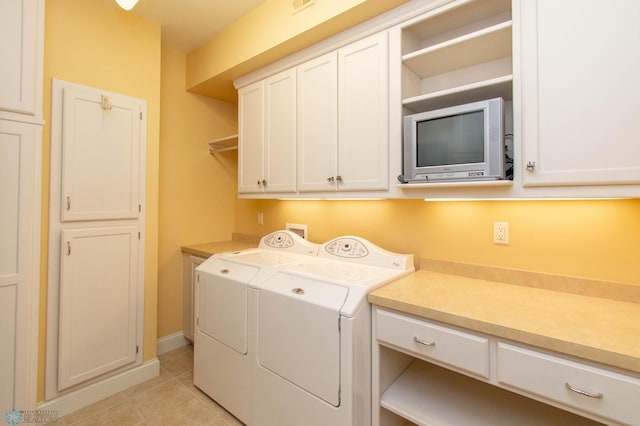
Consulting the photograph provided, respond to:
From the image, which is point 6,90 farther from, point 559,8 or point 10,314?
point 559,8

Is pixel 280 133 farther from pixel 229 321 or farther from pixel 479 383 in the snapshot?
pixel 479 383

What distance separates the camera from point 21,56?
1456 millimetres

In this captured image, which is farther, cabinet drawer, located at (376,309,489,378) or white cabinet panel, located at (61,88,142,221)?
white cabinet panel, located at (61,88,142,221)

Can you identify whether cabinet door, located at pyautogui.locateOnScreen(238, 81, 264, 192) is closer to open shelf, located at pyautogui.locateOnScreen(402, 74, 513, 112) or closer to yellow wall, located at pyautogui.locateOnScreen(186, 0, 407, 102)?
yellow wall, located at pyautogui.locateOnScreen(186, 0, 407, 102)

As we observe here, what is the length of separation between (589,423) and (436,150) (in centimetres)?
137

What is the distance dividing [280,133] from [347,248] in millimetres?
1008

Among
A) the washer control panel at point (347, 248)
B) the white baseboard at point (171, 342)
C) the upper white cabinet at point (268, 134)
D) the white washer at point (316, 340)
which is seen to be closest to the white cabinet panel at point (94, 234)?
the white baseboard at point (171, 342)

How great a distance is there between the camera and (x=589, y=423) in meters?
1.29

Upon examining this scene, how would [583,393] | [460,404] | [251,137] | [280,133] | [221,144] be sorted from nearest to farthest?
[583,393] → [460,404] → [280,133] → [251,137] → [221,144]

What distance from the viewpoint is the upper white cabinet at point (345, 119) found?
177cm

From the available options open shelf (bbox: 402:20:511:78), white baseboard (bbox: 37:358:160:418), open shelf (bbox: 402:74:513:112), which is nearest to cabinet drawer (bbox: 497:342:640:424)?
open shelf (bbox: 402:74:513:112)

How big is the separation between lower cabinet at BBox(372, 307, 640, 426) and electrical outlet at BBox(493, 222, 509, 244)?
0.72m

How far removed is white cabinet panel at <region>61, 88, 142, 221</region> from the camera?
78.1 inches

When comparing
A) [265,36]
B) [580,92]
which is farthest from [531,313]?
[265,36]
